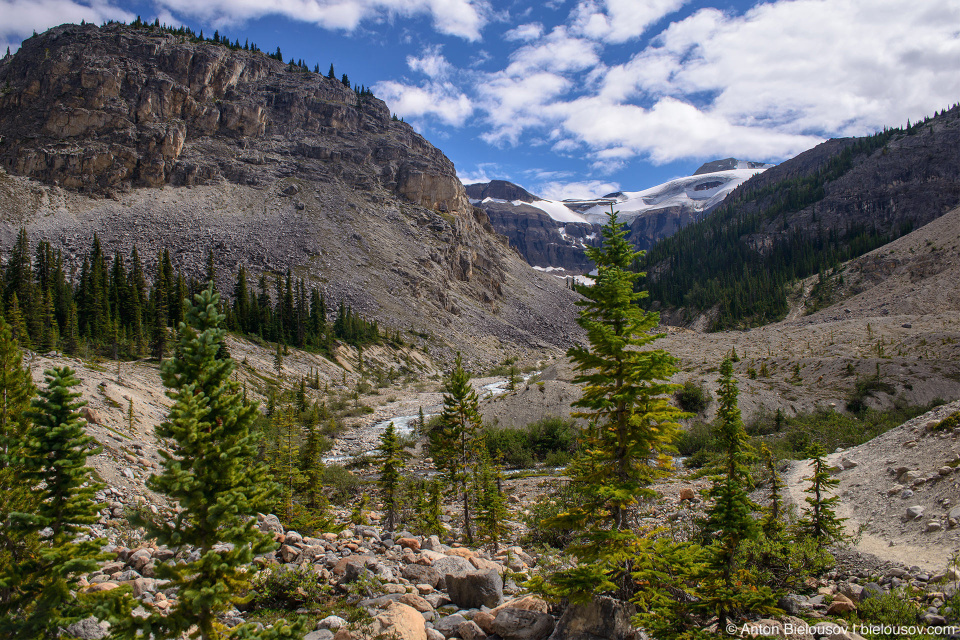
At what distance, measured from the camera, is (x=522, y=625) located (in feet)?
29.1

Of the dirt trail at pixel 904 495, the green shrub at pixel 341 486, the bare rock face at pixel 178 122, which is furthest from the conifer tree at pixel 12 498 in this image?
the bare rock face at pixel 178 122

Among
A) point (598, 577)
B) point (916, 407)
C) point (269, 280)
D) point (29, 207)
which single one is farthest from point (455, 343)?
point (598, 577)

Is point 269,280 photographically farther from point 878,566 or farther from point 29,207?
point 878,566

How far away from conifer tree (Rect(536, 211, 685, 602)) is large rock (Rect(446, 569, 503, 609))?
183 centimetres

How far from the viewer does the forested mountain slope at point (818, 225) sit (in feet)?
395

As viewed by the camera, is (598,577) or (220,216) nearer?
(598,577)

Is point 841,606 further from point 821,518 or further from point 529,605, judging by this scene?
point 529,605

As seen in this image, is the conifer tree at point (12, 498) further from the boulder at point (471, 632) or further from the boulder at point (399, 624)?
the boulder at point (471, 632)

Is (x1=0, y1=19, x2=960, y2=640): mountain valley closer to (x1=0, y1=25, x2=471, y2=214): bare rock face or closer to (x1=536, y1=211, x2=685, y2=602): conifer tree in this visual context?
(x1=536, y1=211, x2=685, y2=602): conifer tree

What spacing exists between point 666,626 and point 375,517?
558 inches

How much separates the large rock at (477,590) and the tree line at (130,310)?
37671mm

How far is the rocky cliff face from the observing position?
3543 inches

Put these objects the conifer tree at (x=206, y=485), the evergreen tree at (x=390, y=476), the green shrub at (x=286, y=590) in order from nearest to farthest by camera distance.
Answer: the conifer tree at (x=206, y=485) < the green shrub at (x=286, y=590) < the evergreen tree at (x=390, y=476)

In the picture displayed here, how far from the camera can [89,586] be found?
8.96m
